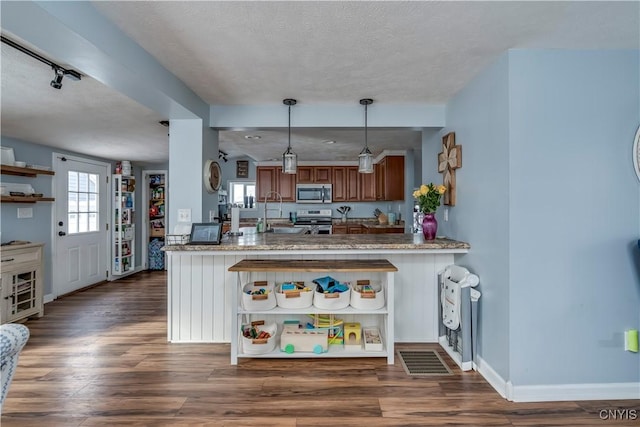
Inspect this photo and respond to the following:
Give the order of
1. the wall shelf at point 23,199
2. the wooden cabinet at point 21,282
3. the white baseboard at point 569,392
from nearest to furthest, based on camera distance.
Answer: the white baseboard at point 569,392 < the wooden cabinet at point 21,282 < the wall shelf at point 23,199

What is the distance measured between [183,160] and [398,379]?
2.48 m

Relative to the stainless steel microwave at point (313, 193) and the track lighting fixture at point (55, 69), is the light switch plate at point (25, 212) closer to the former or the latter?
the track lighting fixture at point (55, 69)

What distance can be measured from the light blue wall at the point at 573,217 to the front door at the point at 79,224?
17.5 feet

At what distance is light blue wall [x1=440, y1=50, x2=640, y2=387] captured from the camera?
201 cm

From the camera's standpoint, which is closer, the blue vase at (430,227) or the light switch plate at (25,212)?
the blue vase at (430,227)

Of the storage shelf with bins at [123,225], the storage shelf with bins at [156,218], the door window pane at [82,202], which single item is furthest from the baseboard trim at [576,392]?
the storage shelf with bins at [156,218]

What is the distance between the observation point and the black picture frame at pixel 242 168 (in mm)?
6855

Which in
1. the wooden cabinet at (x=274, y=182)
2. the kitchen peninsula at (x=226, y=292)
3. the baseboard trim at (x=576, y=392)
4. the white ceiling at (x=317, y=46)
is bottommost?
the baseboard trim at (x=576, y=392)

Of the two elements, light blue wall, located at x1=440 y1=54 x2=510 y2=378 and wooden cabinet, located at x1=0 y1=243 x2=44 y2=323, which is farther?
wooden cabinet, located at x1=0 y1=243 x2=44 y2=323

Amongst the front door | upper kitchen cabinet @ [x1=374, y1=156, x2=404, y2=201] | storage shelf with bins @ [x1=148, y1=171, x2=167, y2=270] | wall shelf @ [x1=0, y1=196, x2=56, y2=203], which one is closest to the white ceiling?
wall shelf @ [x1=0, y1=196, x2=56, y2=203]

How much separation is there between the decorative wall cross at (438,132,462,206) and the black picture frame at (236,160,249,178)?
183 inches

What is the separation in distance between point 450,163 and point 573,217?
101 centimetres

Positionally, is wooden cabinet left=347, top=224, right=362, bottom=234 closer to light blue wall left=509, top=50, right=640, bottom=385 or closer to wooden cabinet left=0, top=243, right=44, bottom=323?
light blue wall left=509, top=50, right=640, bottom=385

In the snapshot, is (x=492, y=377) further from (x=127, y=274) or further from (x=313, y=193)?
(x=127, y=274)
